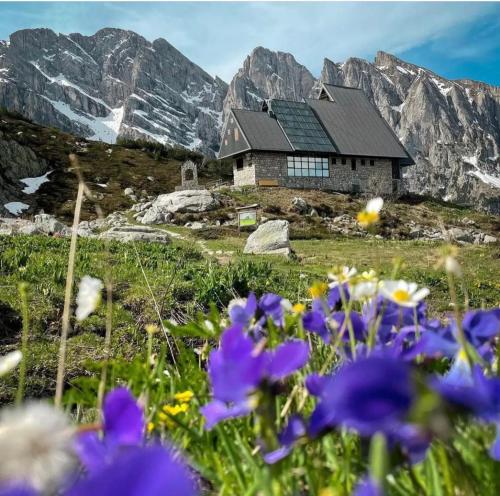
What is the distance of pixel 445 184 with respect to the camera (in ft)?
463

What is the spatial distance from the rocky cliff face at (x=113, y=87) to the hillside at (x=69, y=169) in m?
84.2

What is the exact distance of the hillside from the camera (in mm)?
36594

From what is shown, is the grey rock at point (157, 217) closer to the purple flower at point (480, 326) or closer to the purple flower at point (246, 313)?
the purple flower at point (246, 313)

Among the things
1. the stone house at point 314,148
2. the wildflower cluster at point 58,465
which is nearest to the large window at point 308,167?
the stone house at point 314,148

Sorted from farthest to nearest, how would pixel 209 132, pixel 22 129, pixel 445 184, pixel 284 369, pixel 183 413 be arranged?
pixel 209 132 → pixel 445 184 → pixel 22 129 → pixel 183 413 → pixel 284 369

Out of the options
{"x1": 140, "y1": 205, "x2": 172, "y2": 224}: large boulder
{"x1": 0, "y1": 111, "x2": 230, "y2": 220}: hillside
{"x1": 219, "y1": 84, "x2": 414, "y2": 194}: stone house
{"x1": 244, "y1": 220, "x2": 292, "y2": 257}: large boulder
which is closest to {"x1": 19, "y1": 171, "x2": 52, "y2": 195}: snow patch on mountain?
{"x1": 0, "y1": 111, "x2": 230, "y2": 220}: hillside

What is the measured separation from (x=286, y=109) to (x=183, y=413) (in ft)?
136

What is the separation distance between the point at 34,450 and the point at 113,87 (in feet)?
562

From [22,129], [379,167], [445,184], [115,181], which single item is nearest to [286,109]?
[379,167]

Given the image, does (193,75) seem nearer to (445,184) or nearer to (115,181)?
(445,184)

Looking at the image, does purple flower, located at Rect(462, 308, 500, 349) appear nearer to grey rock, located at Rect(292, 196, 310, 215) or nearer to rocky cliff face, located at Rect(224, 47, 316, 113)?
grey rock, located at Rect(292, 196, 310, 215)

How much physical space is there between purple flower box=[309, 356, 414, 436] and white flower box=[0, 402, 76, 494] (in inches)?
7.9

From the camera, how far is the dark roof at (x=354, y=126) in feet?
135

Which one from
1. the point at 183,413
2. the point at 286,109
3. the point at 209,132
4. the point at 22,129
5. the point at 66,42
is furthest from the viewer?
the point at 66,42
